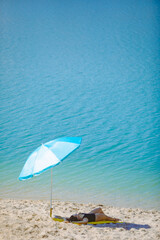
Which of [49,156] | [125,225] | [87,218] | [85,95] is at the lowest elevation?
[125,225]

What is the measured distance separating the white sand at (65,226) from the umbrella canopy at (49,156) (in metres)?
0.74

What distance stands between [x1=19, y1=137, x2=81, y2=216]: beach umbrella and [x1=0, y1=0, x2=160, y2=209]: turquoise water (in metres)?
2.20

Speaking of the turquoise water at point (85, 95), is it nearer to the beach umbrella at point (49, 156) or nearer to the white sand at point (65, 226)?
the white sand at point (65, 226)

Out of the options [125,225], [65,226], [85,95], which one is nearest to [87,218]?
[65,226]

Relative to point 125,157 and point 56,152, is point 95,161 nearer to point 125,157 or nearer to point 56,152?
point 125,157

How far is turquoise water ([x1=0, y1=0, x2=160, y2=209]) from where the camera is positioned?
8.03 meters

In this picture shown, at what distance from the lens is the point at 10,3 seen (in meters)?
28.2

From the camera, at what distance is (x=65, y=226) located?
5.14 m

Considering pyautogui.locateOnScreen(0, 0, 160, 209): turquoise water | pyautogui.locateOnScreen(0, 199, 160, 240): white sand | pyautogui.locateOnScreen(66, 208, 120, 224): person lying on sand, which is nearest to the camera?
pyautogui.locateOnScreen(0, 199, 160, 240): white sand

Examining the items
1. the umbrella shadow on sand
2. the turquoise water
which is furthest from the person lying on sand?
the turquoise water

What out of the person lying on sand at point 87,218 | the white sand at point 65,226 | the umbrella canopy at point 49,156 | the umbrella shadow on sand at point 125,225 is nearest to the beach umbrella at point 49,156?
the umbrella canopy at point 49,156

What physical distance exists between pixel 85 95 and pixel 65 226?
10.5 metres

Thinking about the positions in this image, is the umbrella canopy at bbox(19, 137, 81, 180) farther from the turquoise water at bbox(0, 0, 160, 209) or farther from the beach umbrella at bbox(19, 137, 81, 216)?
the turquoise water at bbox(0, 0, 160, 209)

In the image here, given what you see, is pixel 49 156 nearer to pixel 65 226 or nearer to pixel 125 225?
pixel 65 226
